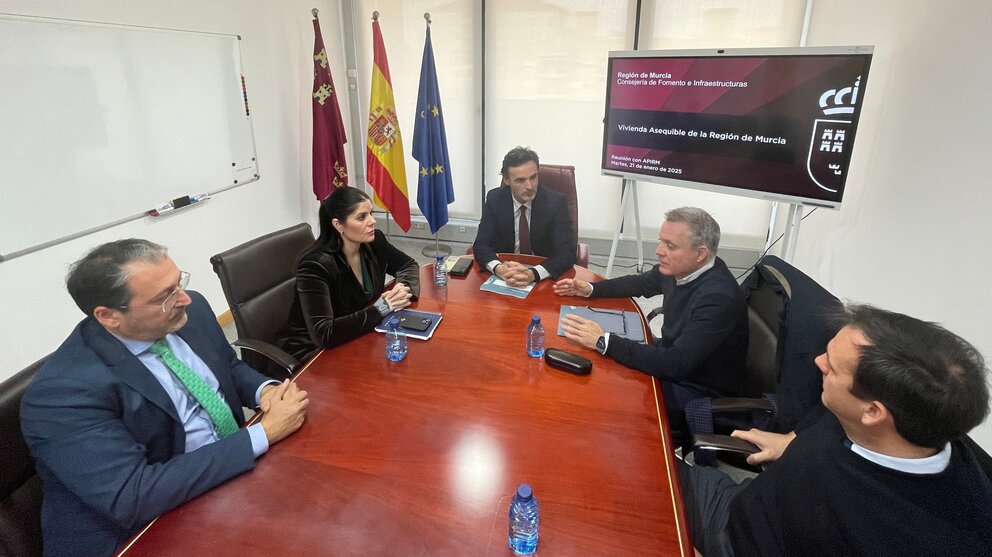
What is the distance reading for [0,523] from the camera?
1.08 metres

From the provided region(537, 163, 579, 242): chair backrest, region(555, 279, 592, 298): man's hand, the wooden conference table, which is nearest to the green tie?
the wooden conference table

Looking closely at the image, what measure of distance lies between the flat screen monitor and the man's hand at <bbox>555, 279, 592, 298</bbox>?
151 centimetres

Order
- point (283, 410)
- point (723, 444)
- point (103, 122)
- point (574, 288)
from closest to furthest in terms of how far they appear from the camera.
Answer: point (283, 410) → point (723, 444) → point (574, 288) → point (103, 122)

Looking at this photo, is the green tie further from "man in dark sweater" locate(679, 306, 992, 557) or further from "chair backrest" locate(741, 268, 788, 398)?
"chair backrest" locate(741, 268, 788, 398)

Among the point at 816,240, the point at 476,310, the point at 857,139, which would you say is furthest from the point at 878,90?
the point at 476,310

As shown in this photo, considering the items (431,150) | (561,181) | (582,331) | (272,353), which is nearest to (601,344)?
(582,331)

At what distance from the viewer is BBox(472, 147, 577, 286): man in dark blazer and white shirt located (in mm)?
2838

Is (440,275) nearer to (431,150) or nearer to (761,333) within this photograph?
(761,333)

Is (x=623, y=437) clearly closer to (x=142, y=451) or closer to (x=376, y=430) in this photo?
(x=376, y=430)

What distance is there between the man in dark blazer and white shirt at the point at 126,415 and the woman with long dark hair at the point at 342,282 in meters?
0.41

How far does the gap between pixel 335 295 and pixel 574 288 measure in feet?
3.39

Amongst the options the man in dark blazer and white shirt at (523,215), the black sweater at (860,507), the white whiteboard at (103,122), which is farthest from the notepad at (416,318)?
the white whiteboard at (103,122)

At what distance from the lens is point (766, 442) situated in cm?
152

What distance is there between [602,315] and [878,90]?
2329 mm
